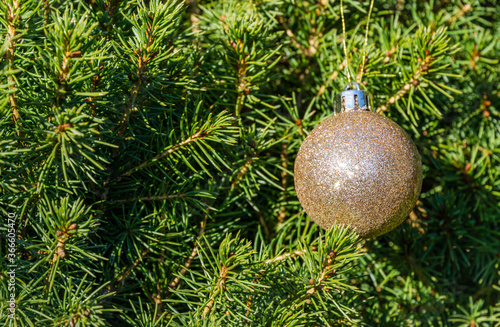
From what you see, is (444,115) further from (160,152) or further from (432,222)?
(160,152)

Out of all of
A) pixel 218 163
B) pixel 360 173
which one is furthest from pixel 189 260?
pixel 360 173

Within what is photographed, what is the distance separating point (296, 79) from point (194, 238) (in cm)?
31

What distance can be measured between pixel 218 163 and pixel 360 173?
0.24m

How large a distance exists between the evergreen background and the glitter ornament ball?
0.04 meters

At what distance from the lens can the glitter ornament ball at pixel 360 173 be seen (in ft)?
1.47

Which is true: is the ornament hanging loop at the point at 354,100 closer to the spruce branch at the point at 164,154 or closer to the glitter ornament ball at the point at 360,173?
the glitter ornament ball at the point at 360,173

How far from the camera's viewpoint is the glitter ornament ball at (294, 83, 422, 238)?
449mm

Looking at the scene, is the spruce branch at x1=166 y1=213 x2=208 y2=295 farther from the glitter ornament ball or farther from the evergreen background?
the glitter ornament ball

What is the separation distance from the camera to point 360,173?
1.46 feet

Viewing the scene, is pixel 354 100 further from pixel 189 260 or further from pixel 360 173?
pixel 189 260

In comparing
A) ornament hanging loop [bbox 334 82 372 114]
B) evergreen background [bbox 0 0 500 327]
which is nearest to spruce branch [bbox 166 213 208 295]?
evergreen background [bbox 0 0 500 327]

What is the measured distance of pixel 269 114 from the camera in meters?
0.69

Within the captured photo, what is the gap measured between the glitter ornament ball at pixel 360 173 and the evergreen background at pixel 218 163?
0.12 feet

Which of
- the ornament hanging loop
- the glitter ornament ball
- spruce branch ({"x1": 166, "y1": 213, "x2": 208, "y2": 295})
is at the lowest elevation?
spruce branch ({"x1": 166, "y1": 213, "x2": 208, "y2": 295})
